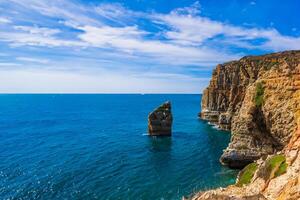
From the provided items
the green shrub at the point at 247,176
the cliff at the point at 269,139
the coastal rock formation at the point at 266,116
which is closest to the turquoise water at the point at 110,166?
the coastal rock formation at the point at 266,116

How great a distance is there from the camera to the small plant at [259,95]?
4644cm

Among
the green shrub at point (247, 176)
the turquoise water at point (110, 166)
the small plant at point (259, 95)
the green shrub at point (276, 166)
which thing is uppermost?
the small plant at point (259, 95)

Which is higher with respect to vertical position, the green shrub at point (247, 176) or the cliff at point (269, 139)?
the cliff at point (269, 139)

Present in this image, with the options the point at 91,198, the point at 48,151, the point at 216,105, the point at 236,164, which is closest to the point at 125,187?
the point at 91,198

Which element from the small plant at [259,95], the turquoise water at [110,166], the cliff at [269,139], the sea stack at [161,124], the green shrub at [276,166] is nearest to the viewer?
the cliff at [269,139]

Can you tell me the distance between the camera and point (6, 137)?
87125mm

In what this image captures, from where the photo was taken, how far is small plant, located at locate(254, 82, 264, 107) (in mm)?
46438

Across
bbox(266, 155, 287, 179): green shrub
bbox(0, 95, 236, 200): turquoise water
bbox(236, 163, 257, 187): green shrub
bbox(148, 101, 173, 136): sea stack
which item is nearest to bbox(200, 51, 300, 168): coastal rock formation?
bbox(0, 95, 236, 200): turquoise water

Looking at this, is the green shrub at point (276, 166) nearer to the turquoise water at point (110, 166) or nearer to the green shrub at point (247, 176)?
the green shrub at point (247, 176)

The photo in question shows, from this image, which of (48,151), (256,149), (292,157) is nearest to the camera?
(292,157)

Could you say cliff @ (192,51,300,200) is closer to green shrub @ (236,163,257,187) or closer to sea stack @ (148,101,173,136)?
green shrub @ (236,163,257,187)

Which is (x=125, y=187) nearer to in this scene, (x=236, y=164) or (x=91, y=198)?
(x=91, y=198)

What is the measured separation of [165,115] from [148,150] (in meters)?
16.2

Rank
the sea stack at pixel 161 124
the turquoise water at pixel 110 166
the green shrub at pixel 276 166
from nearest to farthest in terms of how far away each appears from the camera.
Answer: the green shrub at pixel 276 166
the turquoise water at pixel 110 166
the sea stack at pixel 161 124
